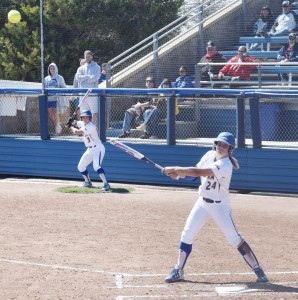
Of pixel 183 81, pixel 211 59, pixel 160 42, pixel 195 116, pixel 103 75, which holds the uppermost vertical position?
pixel 160 42

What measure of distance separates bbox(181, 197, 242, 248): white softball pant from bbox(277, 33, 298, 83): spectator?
1084 cm

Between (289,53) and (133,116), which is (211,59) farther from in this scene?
(133,116)

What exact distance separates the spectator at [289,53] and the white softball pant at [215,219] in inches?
427

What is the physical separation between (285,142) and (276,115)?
715 millimetres

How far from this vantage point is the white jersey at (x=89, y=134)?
15.9 metres

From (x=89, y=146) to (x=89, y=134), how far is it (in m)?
0.27

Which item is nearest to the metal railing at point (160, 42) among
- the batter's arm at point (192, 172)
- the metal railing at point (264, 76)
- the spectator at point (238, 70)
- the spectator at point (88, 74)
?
the spectator at point (88, 74)

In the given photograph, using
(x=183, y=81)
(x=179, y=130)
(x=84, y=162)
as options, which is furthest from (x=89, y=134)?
(x=183, y=81)

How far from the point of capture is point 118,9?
26.2m

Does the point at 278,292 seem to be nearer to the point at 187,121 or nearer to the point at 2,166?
the point at 187,121

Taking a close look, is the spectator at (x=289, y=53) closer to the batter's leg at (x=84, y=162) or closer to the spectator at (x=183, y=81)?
the spectator at (x=183, y=81)

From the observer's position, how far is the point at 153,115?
1669cm

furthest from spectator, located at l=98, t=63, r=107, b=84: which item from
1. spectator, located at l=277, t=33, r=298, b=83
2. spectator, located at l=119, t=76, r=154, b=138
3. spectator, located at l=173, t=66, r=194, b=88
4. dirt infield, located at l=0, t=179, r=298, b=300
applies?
dirt infield, located at l=0, t=179, r=298, b=300

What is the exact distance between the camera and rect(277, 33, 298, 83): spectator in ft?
63.1
